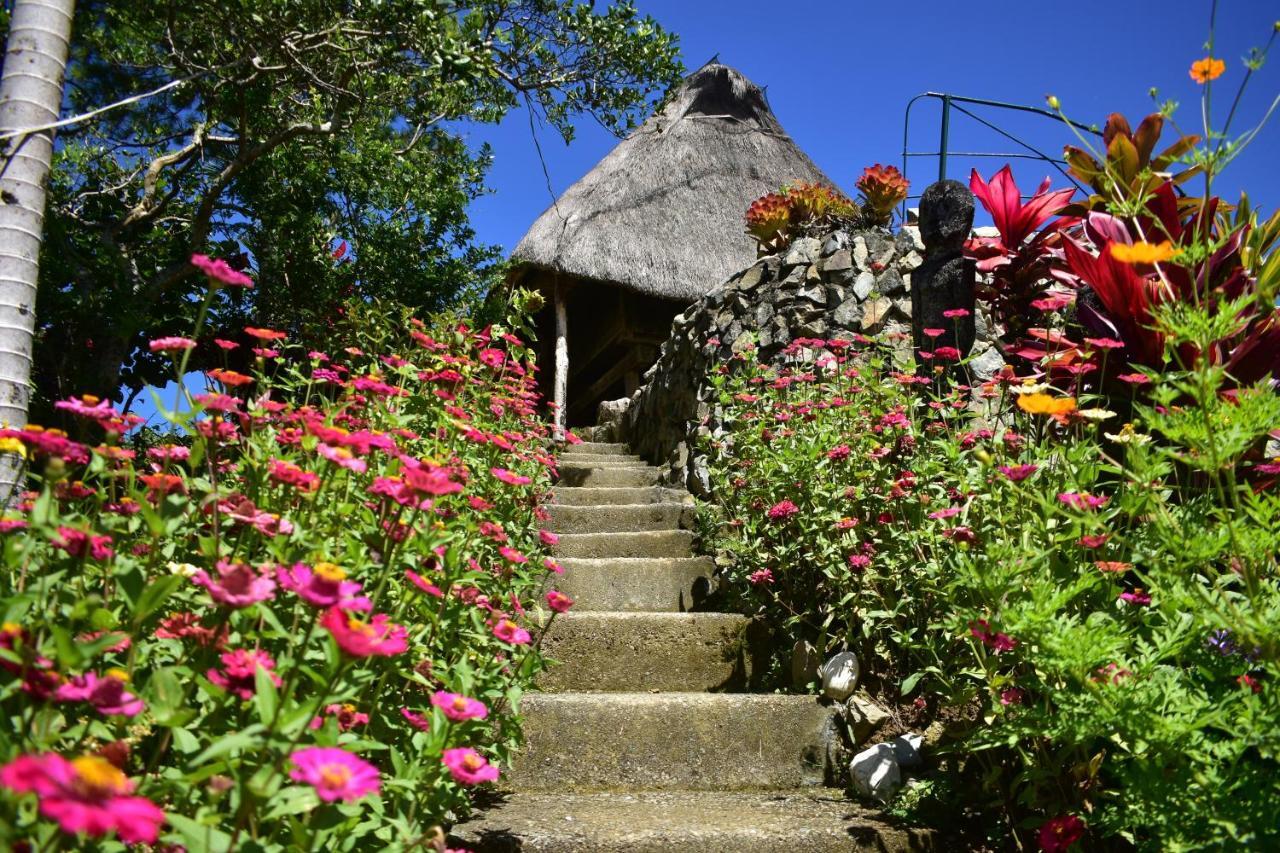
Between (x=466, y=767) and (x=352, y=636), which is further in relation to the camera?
(x=466, y=767)

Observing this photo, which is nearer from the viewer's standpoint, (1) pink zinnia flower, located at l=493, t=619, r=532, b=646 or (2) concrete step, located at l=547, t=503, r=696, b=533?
(1) pink zinnia flower, located at l=493, t=619, r=532, b=646

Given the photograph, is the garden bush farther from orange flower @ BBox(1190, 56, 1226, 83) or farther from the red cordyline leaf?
orange flower @ BBox(1190, 56, 1226, 83)

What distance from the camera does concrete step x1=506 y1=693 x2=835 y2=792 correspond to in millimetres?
2268

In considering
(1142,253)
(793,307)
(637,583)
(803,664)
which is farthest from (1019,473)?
(793,307)

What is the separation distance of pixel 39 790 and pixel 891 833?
1.75 metres

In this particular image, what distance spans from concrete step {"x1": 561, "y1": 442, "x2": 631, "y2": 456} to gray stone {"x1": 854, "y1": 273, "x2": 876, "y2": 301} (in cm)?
278

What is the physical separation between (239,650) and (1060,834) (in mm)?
1378

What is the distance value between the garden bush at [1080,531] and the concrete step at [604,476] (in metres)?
1.78

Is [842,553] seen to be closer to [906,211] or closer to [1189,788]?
[1189,788]

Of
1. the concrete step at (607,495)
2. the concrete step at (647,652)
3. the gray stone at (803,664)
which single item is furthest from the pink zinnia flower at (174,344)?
the concrete step at (607,495)

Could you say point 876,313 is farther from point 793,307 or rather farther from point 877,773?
point 877,773

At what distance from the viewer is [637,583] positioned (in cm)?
346

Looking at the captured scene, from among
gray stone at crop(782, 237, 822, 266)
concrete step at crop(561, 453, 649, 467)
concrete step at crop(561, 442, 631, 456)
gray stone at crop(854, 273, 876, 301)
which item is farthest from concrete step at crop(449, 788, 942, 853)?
concrete step at crop(561, 442, 631, 456)

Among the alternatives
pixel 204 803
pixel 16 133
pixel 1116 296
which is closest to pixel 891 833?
pixel 204 803
